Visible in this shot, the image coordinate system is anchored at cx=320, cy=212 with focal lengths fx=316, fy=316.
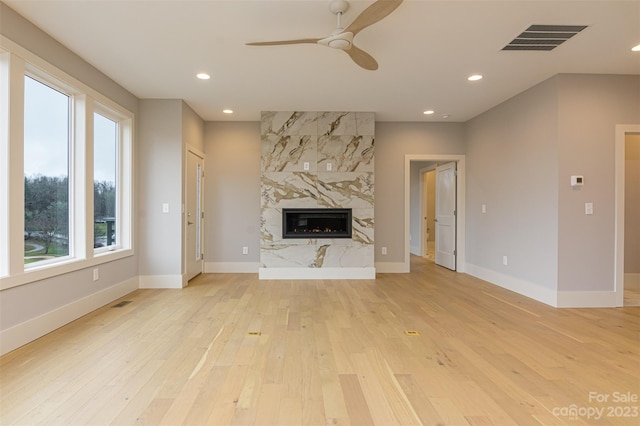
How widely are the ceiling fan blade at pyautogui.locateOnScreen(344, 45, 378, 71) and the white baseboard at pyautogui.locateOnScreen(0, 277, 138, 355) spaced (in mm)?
3487

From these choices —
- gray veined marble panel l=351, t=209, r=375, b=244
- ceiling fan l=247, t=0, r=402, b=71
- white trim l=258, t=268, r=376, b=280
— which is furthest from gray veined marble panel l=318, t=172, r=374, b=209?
ceiling fan l=247, t=0, r=402, b=71

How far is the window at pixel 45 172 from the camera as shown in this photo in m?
2.78

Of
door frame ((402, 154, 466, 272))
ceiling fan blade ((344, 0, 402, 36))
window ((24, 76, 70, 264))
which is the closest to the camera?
ceiling fan blade ((344, 0, 402, 36))

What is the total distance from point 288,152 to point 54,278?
3.40 m

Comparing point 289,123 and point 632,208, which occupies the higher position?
point 289,123

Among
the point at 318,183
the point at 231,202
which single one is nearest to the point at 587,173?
the point at 318,183

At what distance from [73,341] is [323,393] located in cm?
223

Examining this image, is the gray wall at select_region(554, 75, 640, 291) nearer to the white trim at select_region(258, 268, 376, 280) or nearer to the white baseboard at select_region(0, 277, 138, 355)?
the white trim at select_region(258, 268, 376, 280)

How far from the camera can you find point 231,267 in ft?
18.5

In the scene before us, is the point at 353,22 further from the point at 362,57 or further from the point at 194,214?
the point at 194,214

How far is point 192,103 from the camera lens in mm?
4730

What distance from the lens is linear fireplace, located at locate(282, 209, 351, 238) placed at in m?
5.20

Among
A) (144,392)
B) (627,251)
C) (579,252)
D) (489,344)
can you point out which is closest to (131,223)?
(144,392)

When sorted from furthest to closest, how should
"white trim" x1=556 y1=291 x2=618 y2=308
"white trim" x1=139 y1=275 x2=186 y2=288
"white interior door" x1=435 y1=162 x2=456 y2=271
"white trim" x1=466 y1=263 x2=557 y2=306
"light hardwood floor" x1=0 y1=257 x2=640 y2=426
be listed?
"white interior door" x1=435 y1=162 x2=456 y2=271, "white trim" x1=139 y1=275 x2=186 y2=288, "white trim" x1=466 y1=263 x2=557 y2=306, "white trim" x1=556 y1=291 x2=618 y2=308, "light hardwood floor" x1=0 y1=257 x2=640 y2=426
